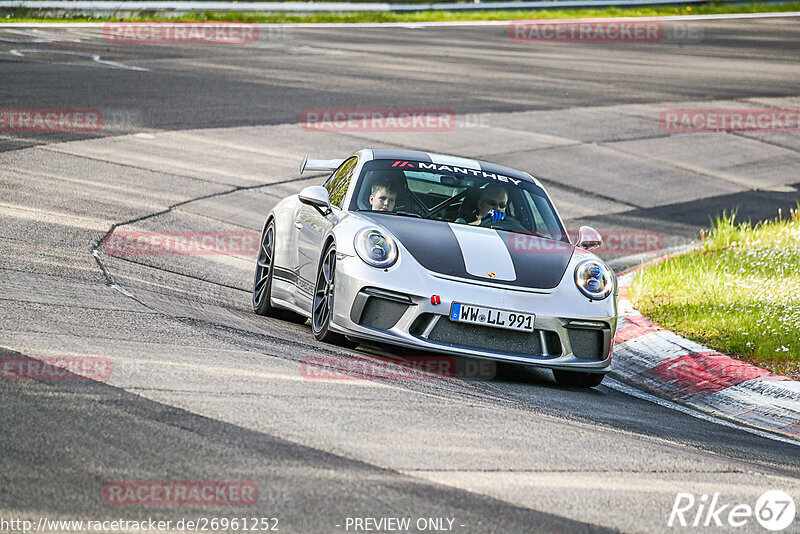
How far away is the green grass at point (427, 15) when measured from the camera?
98.9 feet

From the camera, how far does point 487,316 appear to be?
7.14 meters

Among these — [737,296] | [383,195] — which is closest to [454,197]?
[383,195]

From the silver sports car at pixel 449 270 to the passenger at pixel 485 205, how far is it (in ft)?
0.03

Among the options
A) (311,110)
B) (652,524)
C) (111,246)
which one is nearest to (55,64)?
(311,110)

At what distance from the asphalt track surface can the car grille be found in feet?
0.78

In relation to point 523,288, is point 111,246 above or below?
below

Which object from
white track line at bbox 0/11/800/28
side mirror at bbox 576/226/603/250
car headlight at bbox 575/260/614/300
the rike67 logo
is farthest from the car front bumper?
white track line at bbox 0/11/800/28

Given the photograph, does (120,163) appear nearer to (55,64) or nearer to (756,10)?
(55,64)

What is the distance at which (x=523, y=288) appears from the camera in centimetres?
735

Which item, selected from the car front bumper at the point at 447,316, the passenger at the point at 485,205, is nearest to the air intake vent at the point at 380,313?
the car front bumper at the point at 447,316

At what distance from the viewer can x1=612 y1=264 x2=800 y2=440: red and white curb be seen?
7.32 metres

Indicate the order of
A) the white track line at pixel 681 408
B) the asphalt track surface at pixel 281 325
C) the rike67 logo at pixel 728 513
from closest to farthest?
the asphalt track surface at pixel 281 325 → the rike67 logo at pixel 728 513 → the white track line at pixel 681 408

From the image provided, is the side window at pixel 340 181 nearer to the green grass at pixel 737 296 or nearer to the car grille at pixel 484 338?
the car grille at pixel 484 338

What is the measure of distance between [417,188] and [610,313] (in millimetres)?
1830
